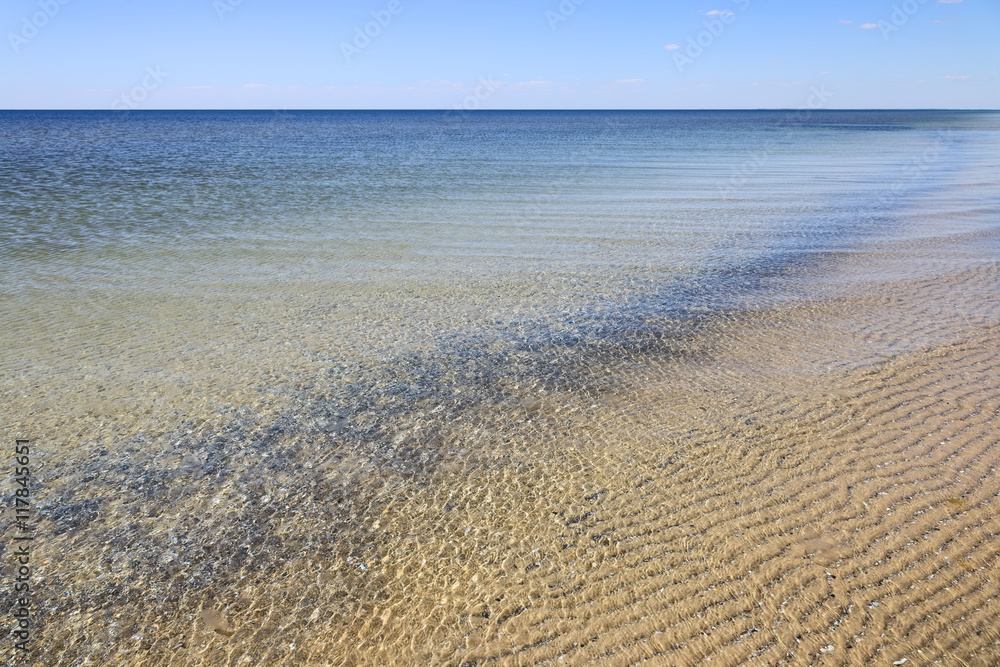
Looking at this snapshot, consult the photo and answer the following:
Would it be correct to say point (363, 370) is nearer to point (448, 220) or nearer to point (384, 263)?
point (384, 263)

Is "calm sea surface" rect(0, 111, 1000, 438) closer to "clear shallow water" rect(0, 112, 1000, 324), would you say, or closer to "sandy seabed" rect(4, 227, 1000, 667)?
"clear shallow water" rect(0, 112, 1000, 324)

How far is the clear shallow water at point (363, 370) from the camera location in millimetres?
4336

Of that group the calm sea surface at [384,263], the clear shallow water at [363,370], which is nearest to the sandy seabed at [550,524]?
the clear shallow water at [363,370]

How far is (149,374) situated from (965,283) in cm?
1188

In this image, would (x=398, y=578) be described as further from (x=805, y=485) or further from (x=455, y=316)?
(x=455, y=316)

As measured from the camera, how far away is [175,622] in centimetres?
389

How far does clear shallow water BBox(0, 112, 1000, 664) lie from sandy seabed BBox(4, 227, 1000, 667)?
3 centimetres

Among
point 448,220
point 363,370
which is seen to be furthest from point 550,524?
point 448,220

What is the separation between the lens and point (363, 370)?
7.43 metres

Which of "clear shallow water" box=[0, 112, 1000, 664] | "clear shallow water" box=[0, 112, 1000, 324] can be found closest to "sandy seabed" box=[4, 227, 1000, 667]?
"clear shallow water" box=[0, 112, 1000, 664]

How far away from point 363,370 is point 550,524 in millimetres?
3480

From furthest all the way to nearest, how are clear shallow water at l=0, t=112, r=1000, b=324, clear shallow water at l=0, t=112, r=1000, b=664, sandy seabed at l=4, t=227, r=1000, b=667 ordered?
clear shallow water at l=0, t=112, r=1000, b=324 < clear shallow water at l=0, t=112, r=1000, b=664 < sandy seabed at l=4, t=227, r=1000, b=667

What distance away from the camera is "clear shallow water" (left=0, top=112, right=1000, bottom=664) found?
14.2ft

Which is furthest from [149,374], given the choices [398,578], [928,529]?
[928,529]
